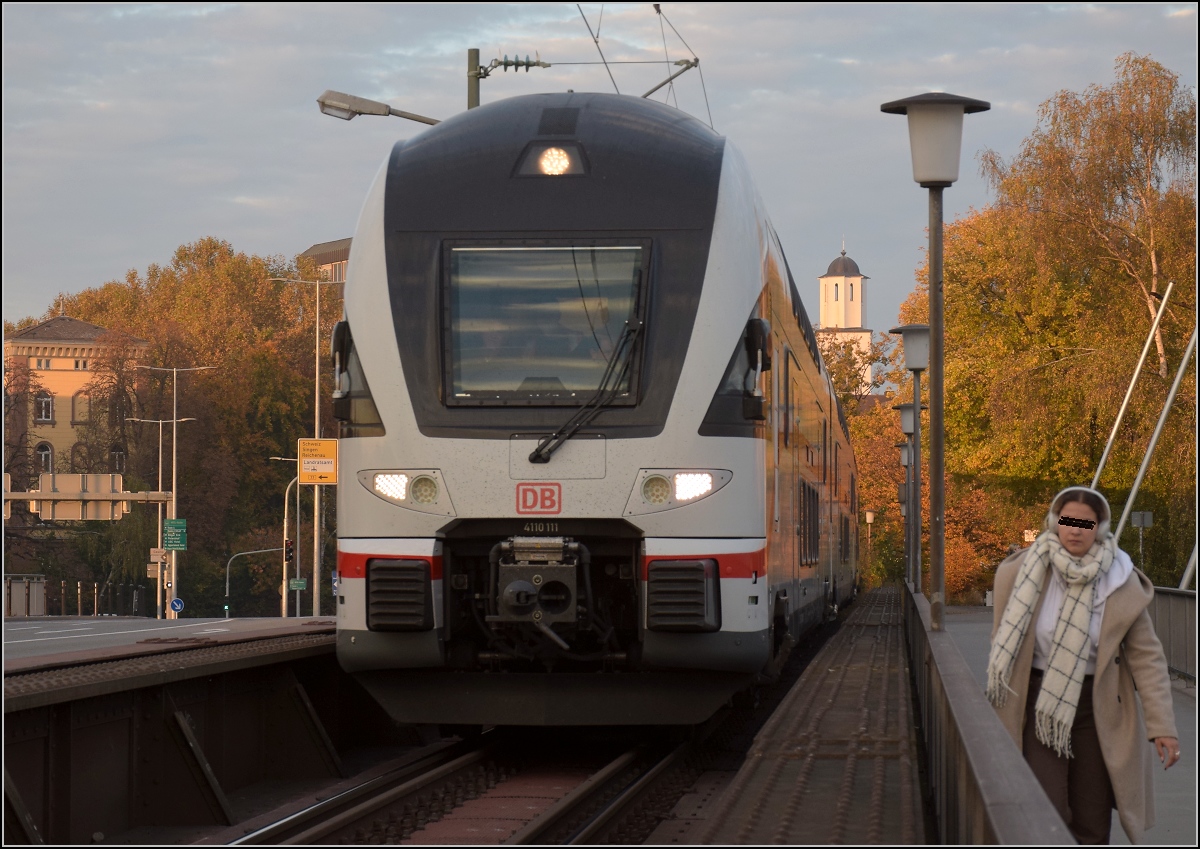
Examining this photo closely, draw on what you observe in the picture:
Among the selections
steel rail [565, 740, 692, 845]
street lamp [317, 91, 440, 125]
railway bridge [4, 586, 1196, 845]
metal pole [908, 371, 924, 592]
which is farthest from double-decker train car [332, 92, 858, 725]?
metal pole [908, 371, 924, 592]

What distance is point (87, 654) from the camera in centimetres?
1163

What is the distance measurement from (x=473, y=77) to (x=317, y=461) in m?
20.0

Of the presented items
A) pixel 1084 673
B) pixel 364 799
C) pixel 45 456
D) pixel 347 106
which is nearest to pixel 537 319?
pixel 364 799

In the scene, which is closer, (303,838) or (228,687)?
(303,838)

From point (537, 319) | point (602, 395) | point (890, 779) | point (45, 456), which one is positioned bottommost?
point (890, 779)

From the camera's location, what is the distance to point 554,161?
34.8 feet

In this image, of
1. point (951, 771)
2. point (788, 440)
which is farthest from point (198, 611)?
point (951, 771)

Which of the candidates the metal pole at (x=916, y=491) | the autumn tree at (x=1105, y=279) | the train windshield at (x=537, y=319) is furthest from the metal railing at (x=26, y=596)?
the train windshield at (x=537, y=319)

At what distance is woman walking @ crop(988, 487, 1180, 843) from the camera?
6309 mm

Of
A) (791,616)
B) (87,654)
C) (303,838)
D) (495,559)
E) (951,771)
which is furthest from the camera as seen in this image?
(791,616)

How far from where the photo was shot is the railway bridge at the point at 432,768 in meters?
7.66

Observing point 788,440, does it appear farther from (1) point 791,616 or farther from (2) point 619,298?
(2) point 619,298

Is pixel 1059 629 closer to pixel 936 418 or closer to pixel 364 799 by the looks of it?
pixel 364 799

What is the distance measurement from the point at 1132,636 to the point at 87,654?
7610mm
